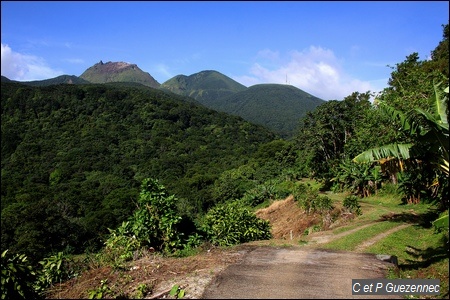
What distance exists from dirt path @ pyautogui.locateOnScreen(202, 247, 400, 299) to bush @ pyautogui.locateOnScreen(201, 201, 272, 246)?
169 centimetres

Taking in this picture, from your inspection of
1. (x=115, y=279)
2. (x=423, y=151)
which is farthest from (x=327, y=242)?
(x=115, y=279)

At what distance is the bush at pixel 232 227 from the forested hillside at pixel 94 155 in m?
19.7

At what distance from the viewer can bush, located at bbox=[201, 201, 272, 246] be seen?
385 inches

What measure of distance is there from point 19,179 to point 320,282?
200 feet

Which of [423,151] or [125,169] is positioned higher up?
[423,151]

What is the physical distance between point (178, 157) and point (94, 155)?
1637 cm

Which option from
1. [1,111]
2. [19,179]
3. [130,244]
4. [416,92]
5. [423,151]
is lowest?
[19,179]

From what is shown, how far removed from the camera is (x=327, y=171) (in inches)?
1008

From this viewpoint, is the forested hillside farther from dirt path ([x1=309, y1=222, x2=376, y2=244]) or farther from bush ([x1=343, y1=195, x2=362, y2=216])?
dirt path ([x1=309, y1=222, x2=376, y2=244])

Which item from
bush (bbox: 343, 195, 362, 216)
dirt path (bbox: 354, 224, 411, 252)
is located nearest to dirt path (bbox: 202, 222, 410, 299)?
dirt path (bbox: 354, 224, 411, 252)

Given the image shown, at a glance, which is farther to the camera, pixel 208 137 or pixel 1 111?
pixel 208 137

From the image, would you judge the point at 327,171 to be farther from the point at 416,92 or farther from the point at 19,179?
the point at 19,179

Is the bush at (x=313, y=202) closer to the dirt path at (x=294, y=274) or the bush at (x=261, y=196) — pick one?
the bush at (x=261, y=196)

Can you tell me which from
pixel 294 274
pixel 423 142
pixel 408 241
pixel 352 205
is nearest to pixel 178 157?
pixel 352 205
